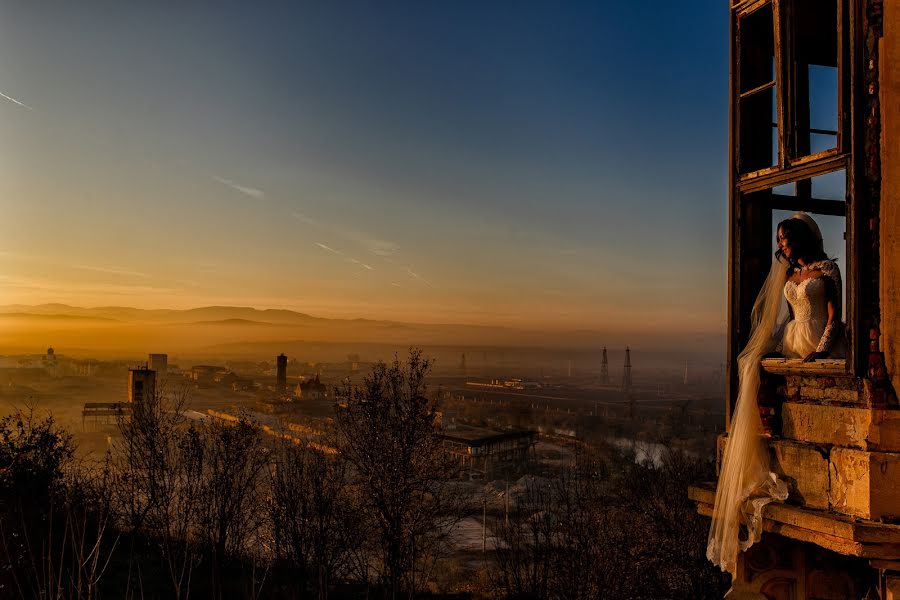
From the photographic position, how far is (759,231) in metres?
5.89

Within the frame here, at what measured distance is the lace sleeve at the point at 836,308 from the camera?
4906 millimetres

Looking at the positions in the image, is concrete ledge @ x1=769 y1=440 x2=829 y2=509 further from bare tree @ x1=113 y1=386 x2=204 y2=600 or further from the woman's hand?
bare tree @ x1=113 y1=386 x2=204 y2=600

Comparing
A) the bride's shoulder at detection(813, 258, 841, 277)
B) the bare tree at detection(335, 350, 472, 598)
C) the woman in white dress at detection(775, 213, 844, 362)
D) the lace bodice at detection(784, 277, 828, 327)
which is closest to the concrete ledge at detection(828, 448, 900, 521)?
the woman in white dress at detection(775, 213, 844, 362)

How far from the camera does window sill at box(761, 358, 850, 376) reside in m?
4.67

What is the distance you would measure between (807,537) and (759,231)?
2.67 m

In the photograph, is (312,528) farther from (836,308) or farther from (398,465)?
(836,308)

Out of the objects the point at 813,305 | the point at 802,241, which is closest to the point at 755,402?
the point at 813,305

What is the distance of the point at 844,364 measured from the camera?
4629 millimetres

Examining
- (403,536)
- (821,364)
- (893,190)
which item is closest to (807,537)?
(821,364)

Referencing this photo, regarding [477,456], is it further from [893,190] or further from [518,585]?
[893,190]

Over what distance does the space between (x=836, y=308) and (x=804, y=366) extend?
542mm

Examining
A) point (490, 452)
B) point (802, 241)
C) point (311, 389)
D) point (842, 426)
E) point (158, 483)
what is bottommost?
point (490, 452)

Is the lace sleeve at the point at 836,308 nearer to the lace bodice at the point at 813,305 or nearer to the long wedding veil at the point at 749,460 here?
the lace bodice at the point at 813,305

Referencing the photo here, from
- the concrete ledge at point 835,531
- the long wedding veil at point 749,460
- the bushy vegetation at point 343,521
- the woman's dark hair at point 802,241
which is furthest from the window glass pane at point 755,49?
the bushy vegetation at point 343,521
